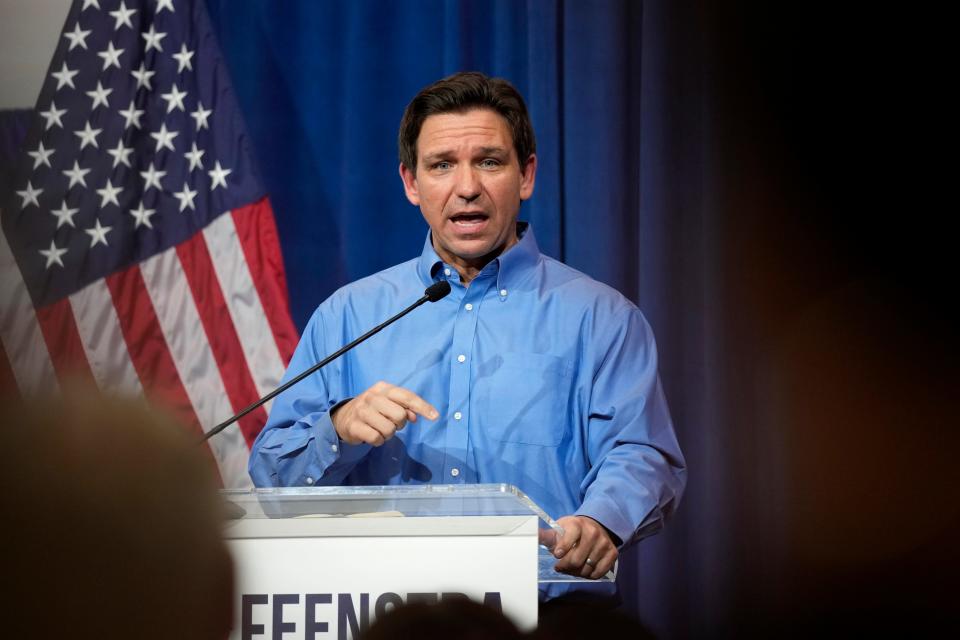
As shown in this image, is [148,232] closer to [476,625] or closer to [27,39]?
[27,39]

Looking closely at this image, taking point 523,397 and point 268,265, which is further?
point 268,265

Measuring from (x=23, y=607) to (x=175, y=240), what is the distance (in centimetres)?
309

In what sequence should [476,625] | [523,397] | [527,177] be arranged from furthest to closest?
[527,177], [523,397], [476,625]

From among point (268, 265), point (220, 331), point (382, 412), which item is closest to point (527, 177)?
point (382, 412)

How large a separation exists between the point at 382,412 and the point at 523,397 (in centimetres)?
57

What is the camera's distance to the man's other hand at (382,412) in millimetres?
1661

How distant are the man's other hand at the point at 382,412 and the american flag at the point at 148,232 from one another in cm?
177

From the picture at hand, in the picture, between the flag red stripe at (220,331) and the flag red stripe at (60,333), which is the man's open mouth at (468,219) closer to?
the flag red stripe at (220,331)

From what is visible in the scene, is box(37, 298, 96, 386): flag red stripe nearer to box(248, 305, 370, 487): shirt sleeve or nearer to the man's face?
box(248, 305, 370, 487): shirt sleeve

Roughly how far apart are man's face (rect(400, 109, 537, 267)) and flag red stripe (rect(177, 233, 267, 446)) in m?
1.27

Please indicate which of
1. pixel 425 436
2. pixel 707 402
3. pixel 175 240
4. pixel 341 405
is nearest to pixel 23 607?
pixel 341 405

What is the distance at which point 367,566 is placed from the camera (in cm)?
124

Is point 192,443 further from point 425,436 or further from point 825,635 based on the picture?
point 825,635

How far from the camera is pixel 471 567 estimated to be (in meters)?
1.23
